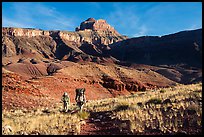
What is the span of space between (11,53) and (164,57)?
66.2 meters

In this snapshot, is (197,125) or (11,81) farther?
(11,81)

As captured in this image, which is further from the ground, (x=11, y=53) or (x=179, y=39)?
(x=179, y=39)

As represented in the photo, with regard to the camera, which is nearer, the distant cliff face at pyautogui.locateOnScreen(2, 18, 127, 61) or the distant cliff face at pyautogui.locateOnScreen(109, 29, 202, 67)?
the distant cliff face at pyautogui.locateOnScreen(2, 18, 127, 61)

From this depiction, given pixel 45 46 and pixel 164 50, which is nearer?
pixel 164 50

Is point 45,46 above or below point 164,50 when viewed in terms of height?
above

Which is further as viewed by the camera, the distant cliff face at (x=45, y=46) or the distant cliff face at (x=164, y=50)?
the distant cliff face at (x=164, y=50)

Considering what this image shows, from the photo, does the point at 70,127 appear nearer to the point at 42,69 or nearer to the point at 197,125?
the point at 197,125

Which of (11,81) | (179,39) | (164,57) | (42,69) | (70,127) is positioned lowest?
(70,127)

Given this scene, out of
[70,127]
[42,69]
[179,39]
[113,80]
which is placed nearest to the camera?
[70,127]

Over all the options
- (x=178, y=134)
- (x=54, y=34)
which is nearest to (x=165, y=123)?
(x=178, y=134)

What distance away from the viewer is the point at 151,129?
842cm

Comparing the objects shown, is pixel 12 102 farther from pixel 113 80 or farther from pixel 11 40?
pixel 11 40

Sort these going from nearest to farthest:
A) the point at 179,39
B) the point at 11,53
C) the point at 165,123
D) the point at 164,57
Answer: the point at 165,123 < the point at 11,53 < the point at 164,57 < the point at 179,39

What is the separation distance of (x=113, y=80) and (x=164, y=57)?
267 ft
